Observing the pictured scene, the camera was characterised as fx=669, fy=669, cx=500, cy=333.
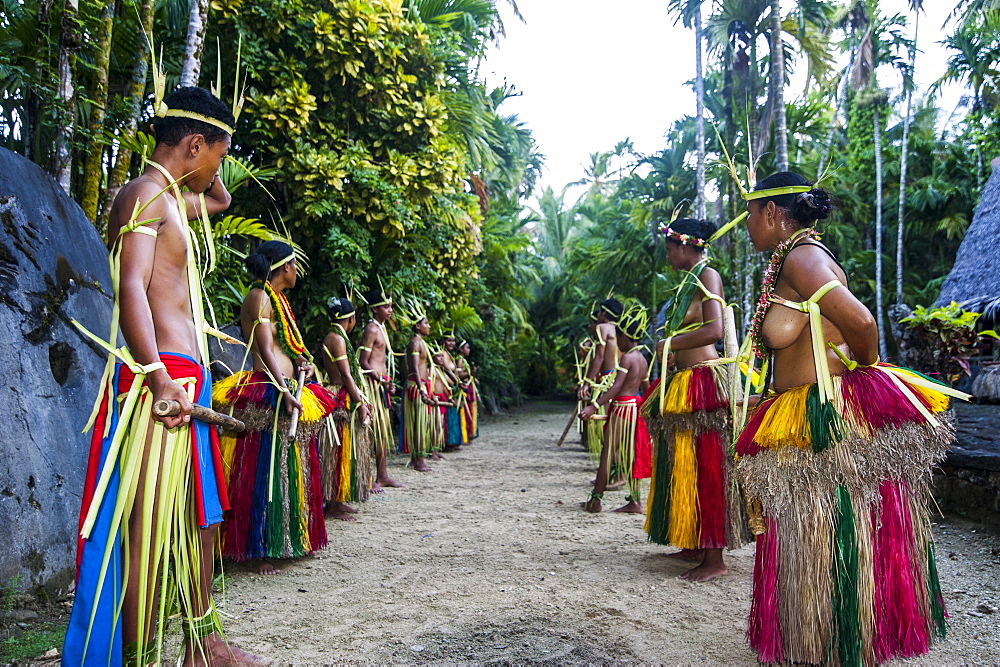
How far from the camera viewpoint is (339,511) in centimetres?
519

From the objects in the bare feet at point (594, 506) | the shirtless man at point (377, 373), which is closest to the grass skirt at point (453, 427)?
the shirtless man at point (377, 373)

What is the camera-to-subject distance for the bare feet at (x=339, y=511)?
513cm

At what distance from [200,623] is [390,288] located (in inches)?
245

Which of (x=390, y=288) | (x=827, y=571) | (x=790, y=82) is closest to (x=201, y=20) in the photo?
(x=390, y=288)

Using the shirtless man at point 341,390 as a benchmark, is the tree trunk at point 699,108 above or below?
above

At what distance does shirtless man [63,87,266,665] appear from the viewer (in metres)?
1.86

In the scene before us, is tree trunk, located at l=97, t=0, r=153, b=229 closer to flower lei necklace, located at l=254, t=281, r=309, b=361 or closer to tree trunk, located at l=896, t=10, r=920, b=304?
flower lei necklace, located at l=254, t=281, r=309, b=361

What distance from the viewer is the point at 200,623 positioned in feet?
7.06

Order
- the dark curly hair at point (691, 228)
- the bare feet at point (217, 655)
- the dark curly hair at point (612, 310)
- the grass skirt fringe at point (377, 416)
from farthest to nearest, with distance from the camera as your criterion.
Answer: the dark curly hair at point (612, 310) → the grass skirt fringe at point (377, 416) → the dark curly hair at point (691, 228) → the bare feet at point (217, 655)

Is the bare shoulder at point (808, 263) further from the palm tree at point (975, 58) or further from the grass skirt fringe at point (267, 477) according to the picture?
the palm tree at point (975, 58)

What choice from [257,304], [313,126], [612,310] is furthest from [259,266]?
[612,310]

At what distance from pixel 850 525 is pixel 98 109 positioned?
4911mm

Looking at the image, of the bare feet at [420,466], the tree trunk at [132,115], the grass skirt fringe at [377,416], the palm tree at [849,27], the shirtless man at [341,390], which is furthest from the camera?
the palm tree at [849,27]

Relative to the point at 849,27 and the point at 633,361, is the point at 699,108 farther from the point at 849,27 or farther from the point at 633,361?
the point at 849,27
